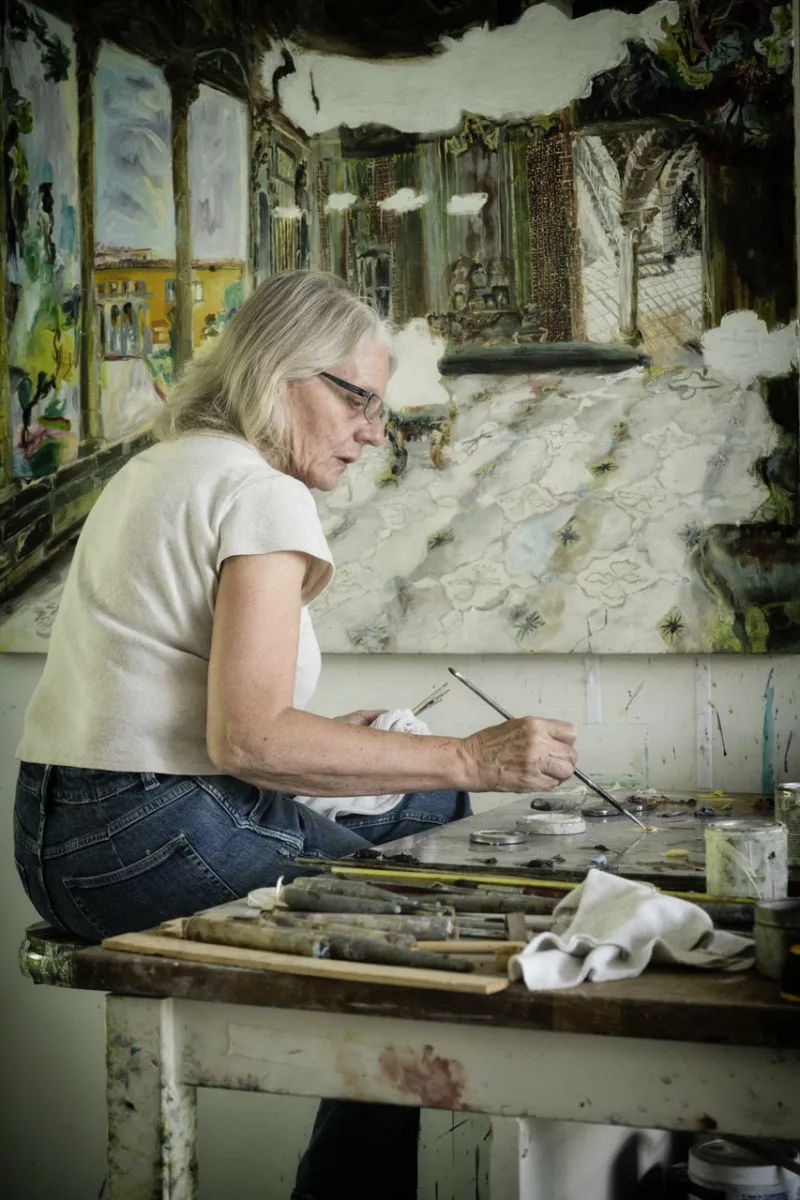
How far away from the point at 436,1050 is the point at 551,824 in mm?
855

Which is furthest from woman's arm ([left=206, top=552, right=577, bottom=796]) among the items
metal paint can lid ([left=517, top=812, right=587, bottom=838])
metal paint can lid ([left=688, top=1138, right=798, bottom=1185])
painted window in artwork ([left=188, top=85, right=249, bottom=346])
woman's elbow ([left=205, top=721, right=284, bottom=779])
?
painted window in artwork ([left=188, top=85, right=249, bottom=346])

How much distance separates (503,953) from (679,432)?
162cm

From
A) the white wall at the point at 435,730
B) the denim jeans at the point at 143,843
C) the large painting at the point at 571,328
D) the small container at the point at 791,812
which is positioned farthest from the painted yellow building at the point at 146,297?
the small container at the point at 791,812

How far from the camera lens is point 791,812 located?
1.67m

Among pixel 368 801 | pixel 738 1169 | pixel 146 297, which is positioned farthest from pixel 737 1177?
pixel 146 297

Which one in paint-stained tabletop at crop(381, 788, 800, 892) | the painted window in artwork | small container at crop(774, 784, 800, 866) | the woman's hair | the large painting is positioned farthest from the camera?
the painted window in artwork

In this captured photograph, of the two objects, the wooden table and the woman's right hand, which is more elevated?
the woman's right hand

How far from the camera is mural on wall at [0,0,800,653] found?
240cm

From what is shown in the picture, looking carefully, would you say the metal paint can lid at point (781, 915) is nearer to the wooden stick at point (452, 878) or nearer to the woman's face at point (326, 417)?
the wooden stick at point (452, 878)

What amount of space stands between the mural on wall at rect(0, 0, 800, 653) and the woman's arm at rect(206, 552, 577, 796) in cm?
98

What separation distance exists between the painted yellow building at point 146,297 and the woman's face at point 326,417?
3.21 feet

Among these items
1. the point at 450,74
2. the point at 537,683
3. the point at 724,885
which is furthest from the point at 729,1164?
the point at 450,74

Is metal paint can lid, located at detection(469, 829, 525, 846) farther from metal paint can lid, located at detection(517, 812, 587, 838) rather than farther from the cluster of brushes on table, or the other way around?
the cluster of brushes on table

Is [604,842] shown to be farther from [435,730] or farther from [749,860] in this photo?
[435,730]
